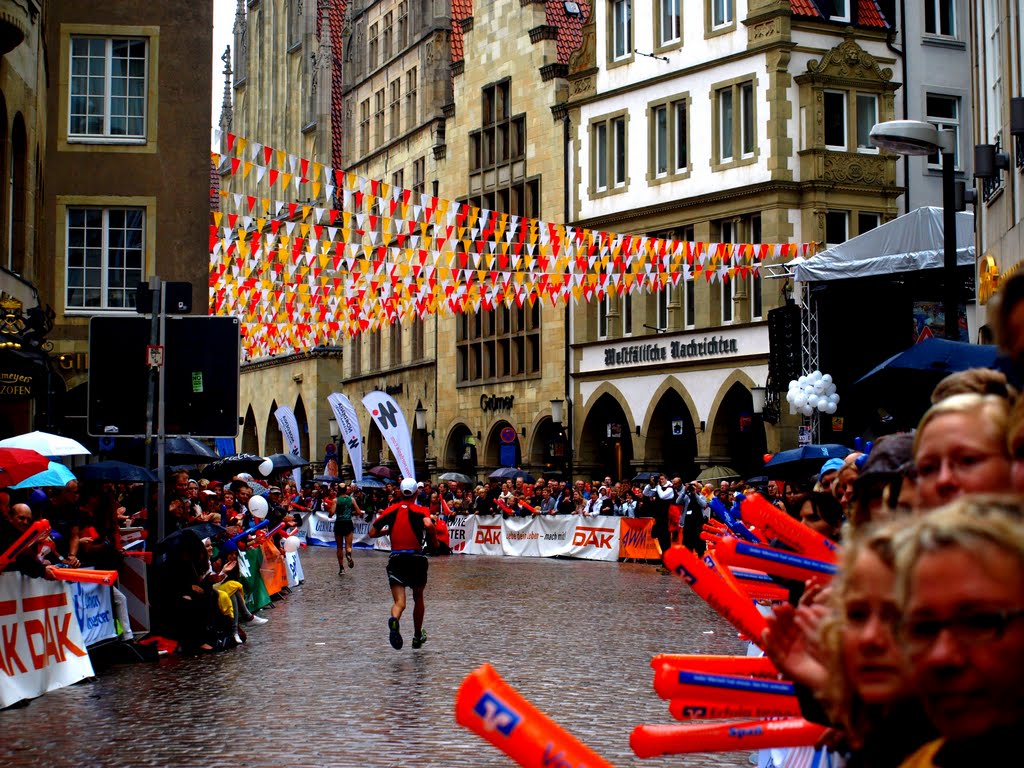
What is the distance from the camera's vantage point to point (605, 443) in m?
48.2

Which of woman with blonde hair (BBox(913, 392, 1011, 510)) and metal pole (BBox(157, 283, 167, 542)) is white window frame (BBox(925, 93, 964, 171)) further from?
woman with blonde hair (BBox(913, 392, 1011, 510))

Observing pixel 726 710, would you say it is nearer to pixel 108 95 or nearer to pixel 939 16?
pixel 108 95

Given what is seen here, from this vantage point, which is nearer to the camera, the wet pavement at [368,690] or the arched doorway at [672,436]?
the wet pavement at [368,690]

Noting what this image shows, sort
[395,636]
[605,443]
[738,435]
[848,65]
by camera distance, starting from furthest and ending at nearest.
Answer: [605,443], [738,435], [848,65], [395,636]

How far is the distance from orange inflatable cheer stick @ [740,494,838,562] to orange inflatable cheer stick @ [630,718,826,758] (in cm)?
96

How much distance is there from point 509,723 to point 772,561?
2.09 m

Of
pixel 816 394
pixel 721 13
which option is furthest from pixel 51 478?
pixel 721 13

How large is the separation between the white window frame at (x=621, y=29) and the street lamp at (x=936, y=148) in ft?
100

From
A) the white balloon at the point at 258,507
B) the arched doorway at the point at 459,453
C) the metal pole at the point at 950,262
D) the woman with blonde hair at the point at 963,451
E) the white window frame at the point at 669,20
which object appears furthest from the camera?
the arched doorway at the point at 459,453

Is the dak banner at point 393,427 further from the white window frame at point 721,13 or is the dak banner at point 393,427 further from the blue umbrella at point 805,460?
the blue umbrella at point 805,460

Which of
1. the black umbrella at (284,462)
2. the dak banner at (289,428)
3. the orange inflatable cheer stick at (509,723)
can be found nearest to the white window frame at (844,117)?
the black umbrella at (284,462)

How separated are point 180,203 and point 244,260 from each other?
4.72 meters

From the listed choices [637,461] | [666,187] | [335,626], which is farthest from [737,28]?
[335,626]

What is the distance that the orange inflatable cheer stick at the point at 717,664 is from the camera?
4.45 metres
